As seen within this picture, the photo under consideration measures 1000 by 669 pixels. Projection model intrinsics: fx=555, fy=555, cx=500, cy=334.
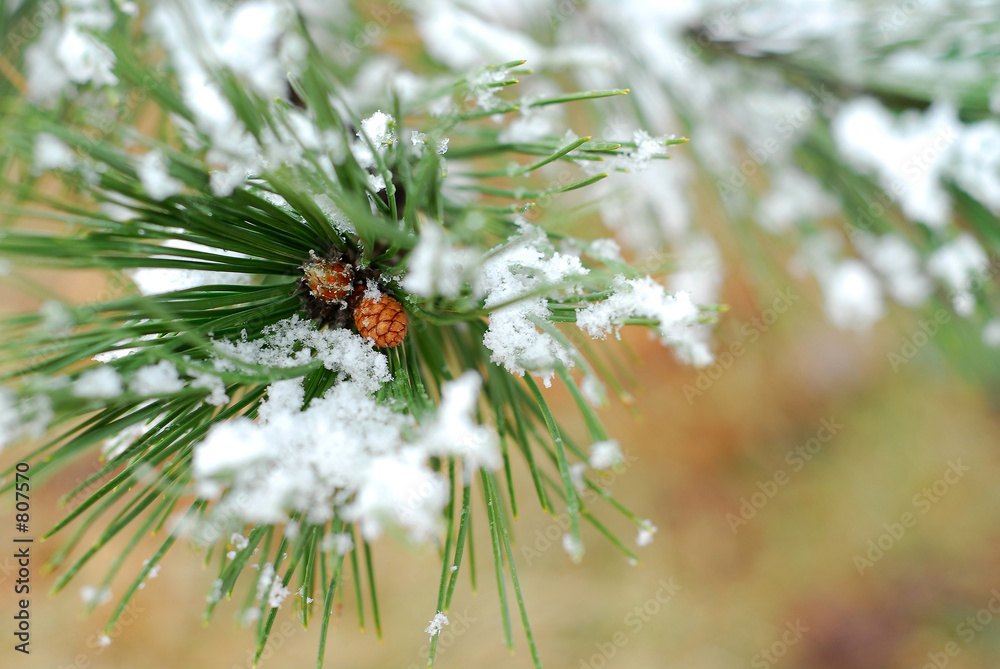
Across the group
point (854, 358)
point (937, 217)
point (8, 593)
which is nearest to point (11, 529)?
point (8, 593)

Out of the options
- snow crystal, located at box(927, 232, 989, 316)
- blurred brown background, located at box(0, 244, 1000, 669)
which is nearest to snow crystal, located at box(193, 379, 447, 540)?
snow crystal, located at box(927, 232, 989, 316)

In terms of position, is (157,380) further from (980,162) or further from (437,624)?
(980,162)

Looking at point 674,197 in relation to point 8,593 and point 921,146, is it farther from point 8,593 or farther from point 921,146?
point 8,593

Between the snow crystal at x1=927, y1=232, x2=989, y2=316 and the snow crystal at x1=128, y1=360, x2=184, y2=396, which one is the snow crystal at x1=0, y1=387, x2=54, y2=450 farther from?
the snow crystal at x1=927, y1=232, x2=989, y2=316

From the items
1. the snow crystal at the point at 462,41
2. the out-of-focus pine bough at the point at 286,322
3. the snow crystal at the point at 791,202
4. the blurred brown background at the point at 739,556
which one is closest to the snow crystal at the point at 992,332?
the snow crystal at the point at 791,202

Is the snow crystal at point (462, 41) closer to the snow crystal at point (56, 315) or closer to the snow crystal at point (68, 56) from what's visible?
the snow crystal at point (68, 56)

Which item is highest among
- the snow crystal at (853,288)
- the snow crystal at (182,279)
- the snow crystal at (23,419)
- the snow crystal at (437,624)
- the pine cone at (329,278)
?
the snow crystal at (853,288)
